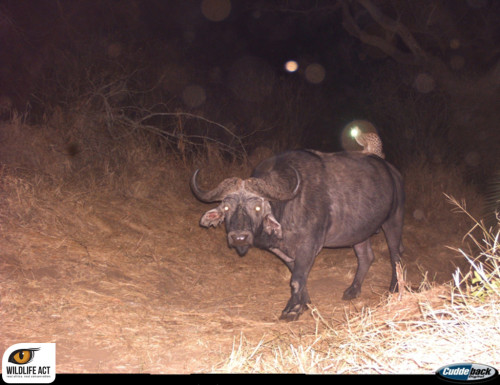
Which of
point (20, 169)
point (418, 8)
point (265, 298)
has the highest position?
point (418, 8)

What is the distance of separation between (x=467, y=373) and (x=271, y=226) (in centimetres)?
346

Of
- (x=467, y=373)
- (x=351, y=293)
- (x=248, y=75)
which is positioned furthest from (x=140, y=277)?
(x=248, y=75)

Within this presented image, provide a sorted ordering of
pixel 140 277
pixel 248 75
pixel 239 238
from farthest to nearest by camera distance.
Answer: pixel 248 75 → pixel 140 277 → pixel 239 238

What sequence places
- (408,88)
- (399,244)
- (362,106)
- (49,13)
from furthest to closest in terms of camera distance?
(362,106), (408,88), (49,13), (399,244)

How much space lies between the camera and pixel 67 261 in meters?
6.23

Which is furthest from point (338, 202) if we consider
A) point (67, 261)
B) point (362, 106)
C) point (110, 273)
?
point (362, 106)

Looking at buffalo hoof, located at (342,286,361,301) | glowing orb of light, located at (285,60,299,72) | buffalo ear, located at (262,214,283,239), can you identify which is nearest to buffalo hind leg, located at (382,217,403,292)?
buffalo hoof, located at (342,286,361,301)

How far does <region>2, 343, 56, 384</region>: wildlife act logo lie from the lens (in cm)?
340

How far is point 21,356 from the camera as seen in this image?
365cm

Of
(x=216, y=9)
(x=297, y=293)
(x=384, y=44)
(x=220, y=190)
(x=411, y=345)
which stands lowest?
(x=297, y=293)

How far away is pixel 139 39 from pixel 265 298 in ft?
24.1

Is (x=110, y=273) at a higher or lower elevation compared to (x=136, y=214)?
lower

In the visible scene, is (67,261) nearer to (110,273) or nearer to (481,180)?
(110,273)

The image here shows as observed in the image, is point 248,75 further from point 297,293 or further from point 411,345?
point 411,345
